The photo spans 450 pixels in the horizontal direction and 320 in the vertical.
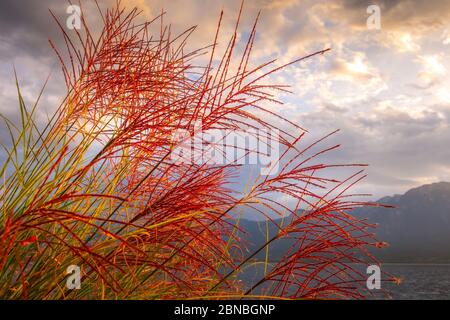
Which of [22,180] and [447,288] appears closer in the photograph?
[22,180]

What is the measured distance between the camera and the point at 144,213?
191cm

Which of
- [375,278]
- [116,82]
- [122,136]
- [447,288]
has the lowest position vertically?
[447,288]

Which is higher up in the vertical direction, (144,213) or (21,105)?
(21,105)

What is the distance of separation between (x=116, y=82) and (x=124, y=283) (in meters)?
1.21

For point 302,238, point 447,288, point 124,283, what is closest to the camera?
point 302,238

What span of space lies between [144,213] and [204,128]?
0.49 metres
